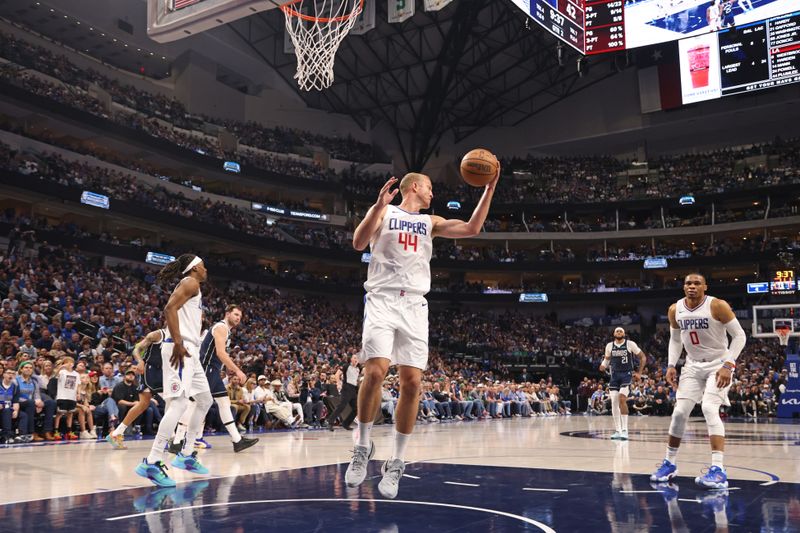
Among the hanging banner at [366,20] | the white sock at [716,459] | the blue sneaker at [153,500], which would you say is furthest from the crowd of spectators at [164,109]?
the white sock at [716,459]

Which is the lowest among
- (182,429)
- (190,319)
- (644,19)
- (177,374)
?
(182,429)

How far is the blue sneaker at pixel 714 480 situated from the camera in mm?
6179

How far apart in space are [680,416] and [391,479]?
3539mm

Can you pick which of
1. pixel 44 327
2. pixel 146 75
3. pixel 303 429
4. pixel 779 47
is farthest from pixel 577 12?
pixel 146 75

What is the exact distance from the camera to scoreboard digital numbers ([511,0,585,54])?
69.9ft

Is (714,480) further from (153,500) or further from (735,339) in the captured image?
(153,500)

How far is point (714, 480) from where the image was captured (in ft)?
20.4

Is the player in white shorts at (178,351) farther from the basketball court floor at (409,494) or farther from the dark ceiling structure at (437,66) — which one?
the dark ceiling structure at (437,66)

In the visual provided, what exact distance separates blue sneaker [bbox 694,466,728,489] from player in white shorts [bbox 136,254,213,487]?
15.5 feet

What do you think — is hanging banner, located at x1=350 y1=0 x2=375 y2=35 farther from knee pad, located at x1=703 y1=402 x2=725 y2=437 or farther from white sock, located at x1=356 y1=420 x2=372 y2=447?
white sock, located at x1=356 y1=420 x2=372 y2=447

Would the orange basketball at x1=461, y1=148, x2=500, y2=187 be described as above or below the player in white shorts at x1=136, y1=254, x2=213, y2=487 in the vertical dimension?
above

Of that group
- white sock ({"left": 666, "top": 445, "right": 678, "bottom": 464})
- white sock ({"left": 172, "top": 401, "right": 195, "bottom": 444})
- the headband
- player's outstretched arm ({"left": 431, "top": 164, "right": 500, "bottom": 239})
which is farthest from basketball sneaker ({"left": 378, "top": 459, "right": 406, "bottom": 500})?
white sock ({"left": 172, "top": 401, "right": 195, "bottom": 444})

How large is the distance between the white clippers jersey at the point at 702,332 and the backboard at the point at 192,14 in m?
6.01

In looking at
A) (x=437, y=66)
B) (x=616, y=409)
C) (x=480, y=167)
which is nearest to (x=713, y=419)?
(x=480, y=167)
